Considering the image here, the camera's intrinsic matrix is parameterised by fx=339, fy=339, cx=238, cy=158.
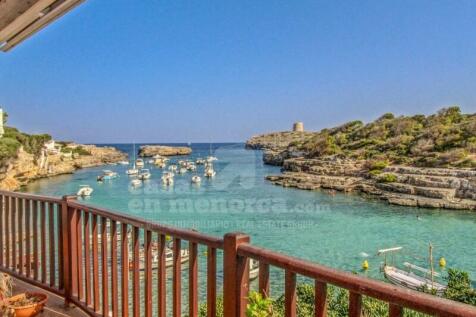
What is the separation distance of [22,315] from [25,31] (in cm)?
215

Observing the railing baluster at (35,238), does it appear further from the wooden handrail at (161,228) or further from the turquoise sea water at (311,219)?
the turquoise sea water at (311,219)

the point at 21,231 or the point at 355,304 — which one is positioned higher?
the point at 355,304

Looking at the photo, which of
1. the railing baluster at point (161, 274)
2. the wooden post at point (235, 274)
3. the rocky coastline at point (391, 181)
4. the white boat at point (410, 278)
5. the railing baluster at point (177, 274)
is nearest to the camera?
the wooden post at point (235, 274)

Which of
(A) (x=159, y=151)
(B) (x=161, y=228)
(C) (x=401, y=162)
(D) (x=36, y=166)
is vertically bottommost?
(D) (x=36, y=166)

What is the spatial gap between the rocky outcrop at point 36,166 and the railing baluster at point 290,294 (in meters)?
34.9

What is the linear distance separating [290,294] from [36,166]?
152ft

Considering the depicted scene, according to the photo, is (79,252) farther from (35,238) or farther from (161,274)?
(161,274)

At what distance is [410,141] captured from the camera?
3791 centimetres

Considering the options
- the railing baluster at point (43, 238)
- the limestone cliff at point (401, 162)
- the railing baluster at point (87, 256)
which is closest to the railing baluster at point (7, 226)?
the railing baluster at point (43, 238)

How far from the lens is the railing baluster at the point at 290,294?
1.38m

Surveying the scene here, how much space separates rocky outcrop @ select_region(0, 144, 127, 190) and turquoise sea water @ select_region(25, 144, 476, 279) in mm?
2285

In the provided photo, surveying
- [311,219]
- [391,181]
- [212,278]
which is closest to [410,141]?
[391,181]

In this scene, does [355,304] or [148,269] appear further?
[148,269]

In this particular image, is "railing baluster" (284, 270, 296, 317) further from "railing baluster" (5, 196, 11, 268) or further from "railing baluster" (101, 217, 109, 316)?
"railing baluster" (5, 196, 11, 268)
